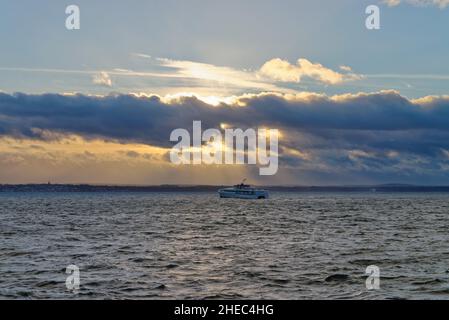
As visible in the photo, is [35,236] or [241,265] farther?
[35,236]

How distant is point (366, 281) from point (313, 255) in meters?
15.7

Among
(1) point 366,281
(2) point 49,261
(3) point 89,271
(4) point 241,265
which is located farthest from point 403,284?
(2) point 49,261

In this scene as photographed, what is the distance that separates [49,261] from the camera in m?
47.0

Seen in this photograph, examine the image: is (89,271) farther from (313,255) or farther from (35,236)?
(35,236)

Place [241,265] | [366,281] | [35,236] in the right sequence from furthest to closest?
[35,236] → [241,265] → [366,281]

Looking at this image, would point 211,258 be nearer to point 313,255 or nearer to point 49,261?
point 313,255
